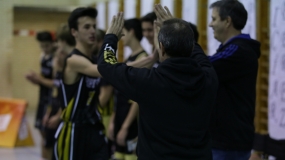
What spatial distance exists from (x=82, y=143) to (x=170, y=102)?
154 cm

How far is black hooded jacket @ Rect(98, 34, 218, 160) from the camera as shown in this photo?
2.49 metres

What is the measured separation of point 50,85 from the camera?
7.13 meters

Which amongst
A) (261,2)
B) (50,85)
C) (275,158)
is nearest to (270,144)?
(275,158)

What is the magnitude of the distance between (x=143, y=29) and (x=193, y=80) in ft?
9.59

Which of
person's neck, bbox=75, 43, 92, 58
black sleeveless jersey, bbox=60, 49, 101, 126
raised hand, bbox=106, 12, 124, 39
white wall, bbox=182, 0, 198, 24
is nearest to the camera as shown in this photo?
raised hand, bbox=106, 12, 124, 39

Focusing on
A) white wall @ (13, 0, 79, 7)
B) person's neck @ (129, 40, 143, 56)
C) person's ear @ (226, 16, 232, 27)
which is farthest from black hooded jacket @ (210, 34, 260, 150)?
white wall @ (13, 0, 79, 7)

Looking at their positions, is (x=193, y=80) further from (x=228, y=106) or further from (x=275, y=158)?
(x=275, y=158)

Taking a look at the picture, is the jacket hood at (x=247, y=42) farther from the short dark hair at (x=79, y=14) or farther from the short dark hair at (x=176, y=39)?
the short dark hair at (x=79, y=14)

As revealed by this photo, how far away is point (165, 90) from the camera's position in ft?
8.16

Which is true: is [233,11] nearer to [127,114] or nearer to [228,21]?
[228,21]

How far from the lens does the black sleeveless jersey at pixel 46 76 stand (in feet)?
24.2

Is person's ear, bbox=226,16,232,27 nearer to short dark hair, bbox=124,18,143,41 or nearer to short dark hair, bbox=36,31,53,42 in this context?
short dark hair, bbox=124,18,143,41

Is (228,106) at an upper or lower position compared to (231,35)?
lower

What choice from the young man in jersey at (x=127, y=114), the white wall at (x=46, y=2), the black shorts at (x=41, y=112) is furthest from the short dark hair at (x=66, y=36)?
the white wall at (x=46, y=2)
